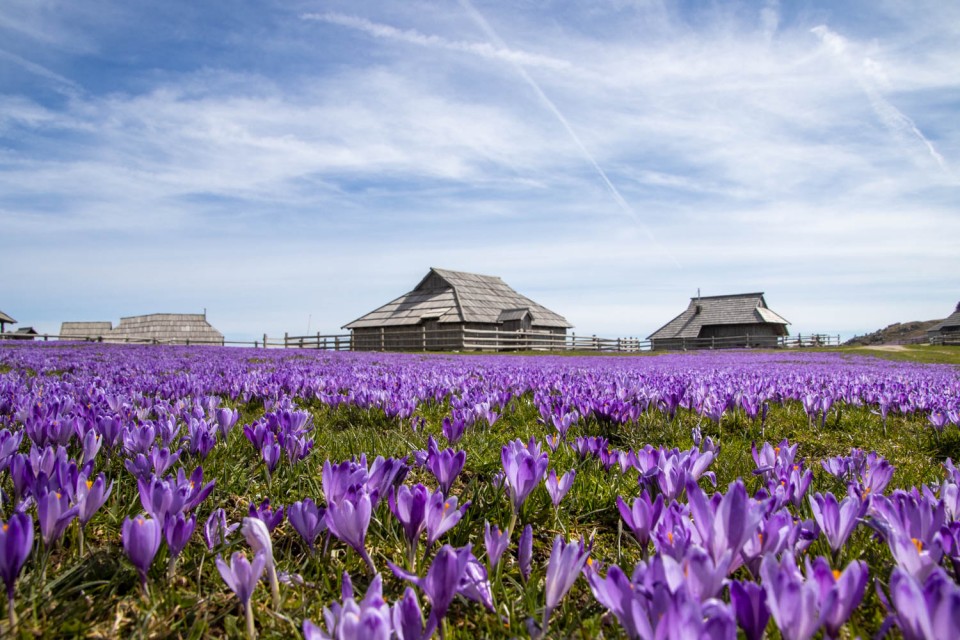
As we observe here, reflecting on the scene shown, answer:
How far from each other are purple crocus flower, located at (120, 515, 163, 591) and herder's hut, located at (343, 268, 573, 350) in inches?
1497

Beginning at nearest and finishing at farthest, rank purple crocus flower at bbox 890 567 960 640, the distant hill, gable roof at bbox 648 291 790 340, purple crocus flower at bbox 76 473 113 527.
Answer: purple crocus flower at bbox 890 567 960 640 → purple crocus flower at bbox 76 473 113 527 → gable roof at bbox 648 291 790 340 → the distant hill

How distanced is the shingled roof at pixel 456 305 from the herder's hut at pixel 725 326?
15698 millimetres

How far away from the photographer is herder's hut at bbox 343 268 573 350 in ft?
145

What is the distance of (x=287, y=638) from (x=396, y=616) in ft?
1.80

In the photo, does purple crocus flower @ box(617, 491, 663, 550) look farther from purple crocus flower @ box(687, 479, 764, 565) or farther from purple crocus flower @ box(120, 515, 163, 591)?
purple crocus flower @ box(120, 515, 163, 591)

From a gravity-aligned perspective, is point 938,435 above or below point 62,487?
below

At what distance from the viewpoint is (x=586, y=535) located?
2469 mm

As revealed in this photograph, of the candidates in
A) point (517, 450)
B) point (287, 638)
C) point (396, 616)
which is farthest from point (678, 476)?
point (287, 638)

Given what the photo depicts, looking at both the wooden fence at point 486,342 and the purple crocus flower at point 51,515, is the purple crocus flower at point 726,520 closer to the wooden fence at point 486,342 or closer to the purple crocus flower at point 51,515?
the purple crocus flower at point 51,515

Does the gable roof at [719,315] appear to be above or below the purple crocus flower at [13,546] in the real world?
above

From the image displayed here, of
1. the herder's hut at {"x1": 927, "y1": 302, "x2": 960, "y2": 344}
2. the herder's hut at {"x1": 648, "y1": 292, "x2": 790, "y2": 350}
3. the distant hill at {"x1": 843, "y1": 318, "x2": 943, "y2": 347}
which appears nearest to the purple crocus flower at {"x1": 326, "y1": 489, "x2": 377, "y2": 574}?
the herder's hut at {"x1": 648, "y1": 292, "x2": 790, "y2": 350}

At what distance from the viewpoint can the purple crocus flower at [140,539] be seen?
141 centimetres

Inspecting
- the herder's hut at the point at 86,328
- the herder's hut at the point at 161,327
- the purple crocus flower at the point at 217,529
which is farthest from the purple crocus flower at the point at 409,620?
the herder's hut at the point at 86,328

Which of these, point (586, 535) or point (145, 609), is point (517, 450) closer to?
point (586, 535)
